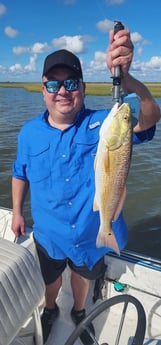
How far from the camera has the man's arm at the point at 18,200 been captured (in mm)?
2936

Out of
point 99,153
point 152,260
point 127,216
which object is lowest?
point 127,216

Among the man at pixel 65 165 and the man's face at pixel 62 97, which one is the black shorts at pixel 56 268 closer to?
the man at pixel 65 165

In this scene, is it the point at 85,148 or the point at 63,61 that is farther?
the point at 85,148

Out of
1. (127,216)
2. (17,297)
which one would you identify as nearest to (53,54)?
(17,297)

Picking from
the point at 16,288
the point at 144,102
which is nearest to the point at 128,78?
the point at 144,102

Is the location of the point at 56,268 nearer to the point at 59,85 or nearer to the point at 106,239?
the point at 106,239

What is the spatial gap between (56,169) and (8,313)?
1067 millimetres

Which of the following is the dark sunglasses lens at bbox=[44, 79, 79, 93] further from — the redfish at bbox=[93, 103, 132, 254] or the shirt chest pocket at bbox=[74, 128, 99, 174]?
the redfish at bbox=[93, 103, 132, 254]

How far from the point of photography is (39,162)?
2.61m

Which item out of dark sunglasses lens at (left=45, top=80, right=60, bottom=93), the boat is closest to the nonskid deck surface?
the boat

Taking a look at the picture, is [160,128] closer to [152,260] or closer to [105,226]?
[152,260]

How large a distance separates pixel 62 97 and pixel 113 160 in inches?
28.5

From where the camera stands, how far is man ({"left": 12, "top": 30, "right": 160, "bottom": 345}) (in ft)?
7.82

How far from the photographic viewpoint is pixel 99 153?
188 centimetres
